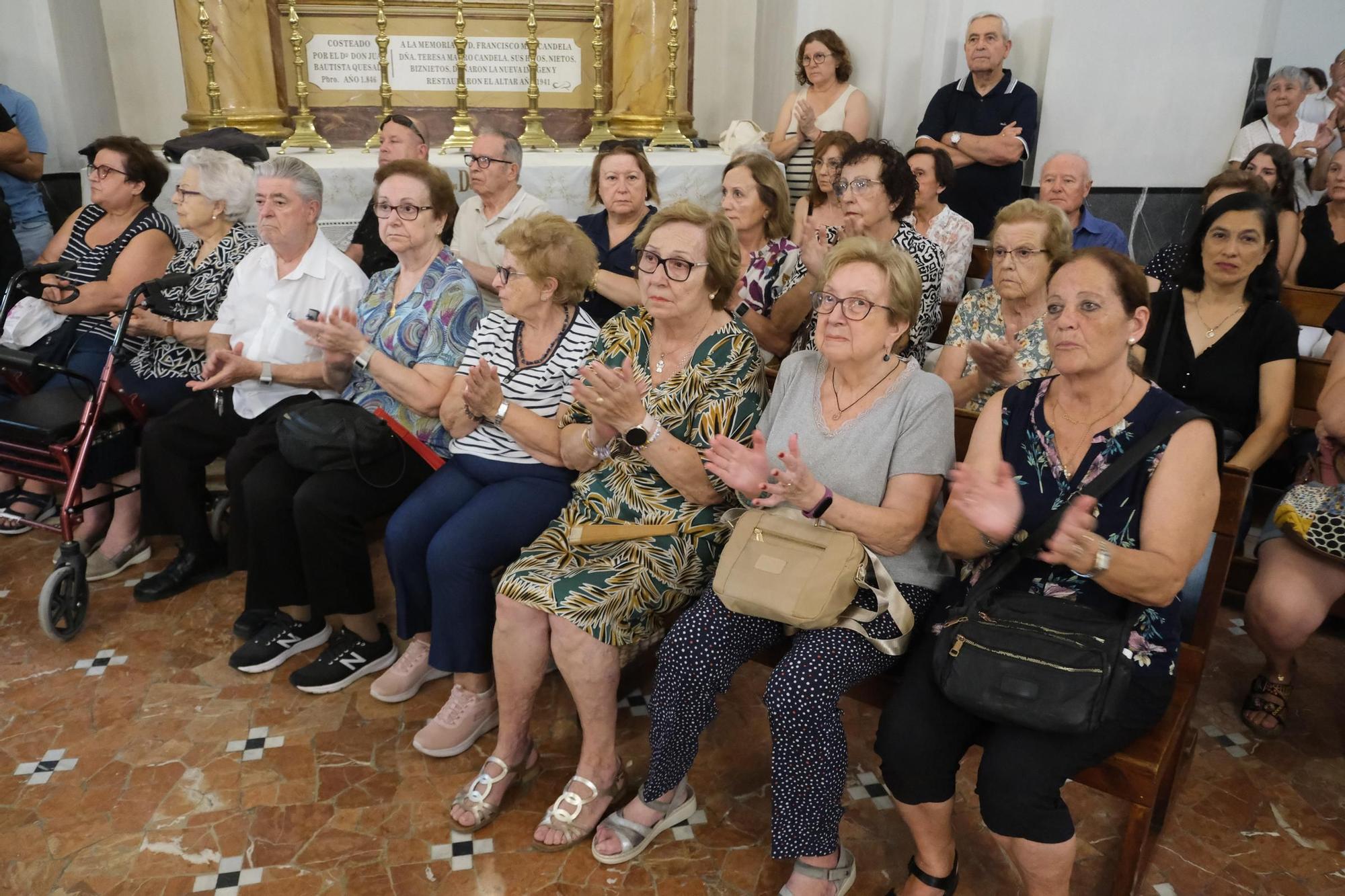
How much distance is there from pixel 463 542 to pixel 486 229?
1.95 m

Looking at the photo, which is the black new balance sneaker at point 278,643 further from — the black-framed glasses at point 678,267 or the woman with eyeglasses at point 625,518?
the black-framed glasses at point 678,267

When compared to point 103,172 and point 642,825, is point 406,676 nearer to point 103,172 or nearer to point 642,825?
point 642,825

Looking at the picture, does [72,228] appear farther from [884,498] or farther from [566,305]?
[884,498]

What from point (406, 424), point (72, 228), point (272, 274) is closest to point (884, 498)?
point (406, 424)

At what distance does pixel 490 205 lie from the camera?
4.07m

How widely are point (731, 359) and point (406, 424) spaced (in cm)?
107

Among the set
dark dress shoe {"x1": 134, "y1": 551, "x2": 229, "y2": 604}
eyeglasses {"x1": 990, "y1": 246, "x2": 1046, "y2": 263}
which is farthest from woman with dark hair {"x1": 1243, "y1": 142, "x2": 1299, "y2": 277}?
dark dress shoe {"x1": 134, "y1": 551, "x2": 229, "y2": 604}

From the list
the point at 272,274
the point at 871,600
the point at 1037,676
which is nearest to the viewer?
the point at 1037,676

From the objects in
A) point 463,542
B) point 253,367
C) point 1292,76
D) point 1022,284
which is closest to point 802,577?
point 463,542

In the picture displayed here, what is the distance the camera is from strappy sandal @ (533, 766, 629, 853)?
2.21m

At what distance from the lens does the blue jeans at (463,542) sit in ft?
8.09

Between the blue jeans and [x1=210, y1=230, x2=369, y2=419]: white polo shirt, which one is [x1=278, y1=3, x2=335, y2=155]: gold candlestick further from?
the blue jeans

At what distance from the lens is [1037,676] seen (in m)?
1.73

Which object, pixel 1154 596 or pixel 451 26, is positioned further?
pixel 451 26
